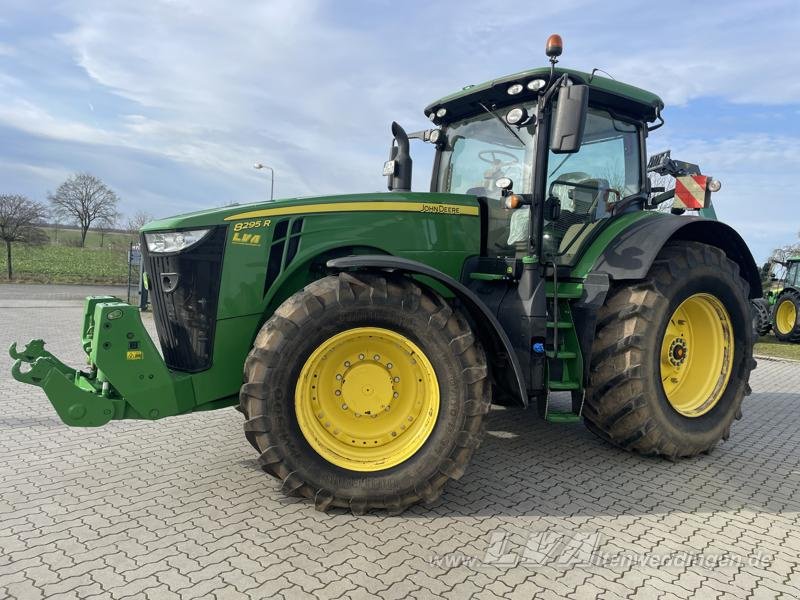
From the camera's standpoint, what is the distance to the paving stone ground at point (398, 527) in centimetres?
240

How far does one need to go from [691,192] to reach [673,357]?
1604 millimetres

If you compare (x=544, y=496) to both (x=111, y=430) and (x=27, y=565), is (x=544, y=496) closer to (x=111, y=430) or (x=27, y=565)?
(x=27, y=565)

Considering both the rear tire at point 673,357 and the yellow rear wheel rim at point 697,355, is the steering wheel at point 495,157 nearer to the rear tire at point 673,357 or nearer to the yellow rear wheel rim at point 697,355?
the rear tire at point 673,357

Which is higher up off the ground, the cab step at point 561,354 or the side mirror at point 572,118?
the side mirror at point 572,118

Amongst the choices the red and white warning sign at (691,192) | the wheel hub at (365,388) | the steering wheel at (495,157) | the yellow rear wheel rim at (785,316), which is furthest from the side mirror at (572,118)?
the yellow rear wheel rim at (785,316)

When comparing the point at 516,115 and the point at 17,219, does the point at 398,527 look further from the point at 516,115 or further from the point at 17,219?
the point at 17,219

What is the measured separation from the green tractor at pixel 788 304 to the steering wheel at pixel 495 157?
12475mm

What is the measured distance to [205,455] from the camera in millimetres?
3912

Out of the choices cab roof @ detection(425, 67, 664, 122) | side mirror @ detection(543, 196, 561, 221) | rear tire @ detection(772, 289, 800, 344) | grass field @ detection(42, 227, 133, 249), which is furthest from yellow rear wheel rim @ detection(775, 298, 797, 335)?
grass field @ detection(42, 227, 133, 249)

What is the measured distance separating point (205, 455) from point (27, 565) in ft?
4.92

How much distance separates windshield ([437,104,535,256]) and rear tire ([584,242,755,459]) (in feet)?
2.87

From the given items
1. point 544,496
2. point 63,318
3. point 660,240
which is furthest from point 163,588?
point 63,318

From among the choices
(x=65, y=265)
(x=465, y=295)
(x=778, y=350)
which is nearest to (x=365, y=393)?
(x=465, y=295)

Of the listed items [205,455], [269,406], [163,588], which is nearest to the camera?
[163,588]
